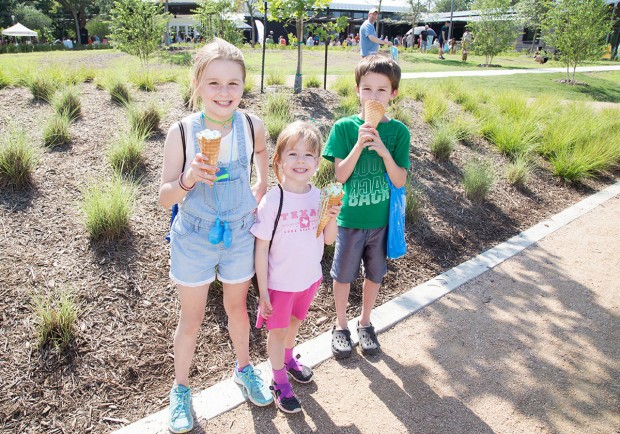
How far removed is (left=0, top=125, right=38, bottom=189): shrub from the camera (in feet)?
13.3

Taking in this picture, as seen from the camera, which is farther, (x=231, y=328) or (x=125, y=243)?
(x=125, y=243)

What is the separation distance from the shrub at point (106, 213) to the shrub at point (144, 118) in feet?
6.00

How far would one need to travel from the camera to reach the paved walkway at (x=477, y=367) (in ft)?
8.54

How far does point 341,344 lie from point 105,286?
179 cm

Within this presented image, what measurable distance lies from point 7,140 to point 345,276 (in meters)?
3.48

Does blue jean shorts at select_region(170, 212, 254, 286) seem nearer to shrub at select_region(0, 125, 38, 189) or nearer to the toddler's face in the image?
the toddler's face

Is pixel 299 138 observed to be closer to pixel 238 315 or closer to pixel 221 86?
pixel 221 86

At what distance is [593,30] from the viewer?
56.3 feet

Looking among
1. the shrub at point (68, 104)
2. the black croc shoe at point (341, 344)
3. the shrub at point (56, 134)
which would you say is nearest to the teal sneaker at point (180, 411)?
the black croc shoe at point (341, 344)

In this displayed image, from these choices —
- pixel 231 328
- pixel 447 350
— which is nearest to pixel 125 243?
pixel 231 328

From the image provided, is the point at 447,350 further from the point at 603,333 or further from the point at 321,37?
the point at 321,37

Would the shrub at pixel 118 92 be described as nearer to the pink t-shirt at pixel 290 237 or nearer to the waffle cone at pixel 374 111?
the waffle cone at pixel 374 111

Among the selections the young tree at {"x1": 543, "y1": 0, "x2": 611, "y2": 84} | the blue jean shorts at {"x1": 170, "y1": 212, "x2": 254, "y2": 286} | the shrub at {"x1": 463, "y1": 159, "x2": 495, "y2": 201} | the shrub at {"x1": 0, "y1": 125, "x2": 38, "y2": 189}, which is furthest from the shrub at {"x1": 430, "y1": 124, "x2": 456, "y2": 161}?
the young tree at {"x1": 543, "y1": 0, "x2": 611, "y2": 84}

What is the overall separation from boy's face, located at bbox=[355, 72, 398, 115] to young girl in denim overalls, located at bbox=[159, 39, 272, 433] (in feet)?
2.48
